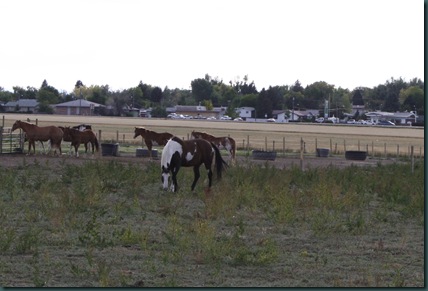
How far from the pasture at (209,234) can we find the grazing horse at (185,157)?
0.44 meters

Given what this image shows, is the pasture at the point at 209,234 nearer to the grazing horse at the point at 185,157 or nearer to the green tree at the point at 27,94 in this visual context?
the grazing horse at the point at 185,157

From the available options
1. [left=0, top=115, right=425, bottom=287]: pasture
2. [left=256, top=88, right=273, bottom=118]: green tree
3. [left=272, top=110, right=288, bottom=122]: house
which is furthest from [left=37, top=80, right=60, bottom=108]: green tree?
[left=0, top=115, right=425, bottom=287]: pasture

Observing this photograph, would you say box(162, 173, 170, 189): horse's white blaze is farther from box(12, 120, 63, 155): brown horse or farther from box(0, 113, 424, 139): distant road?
box(0, 113, 424, 139): distant road

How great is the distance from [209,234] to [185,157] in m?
8.97

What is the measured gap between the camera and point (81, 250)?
1259cm

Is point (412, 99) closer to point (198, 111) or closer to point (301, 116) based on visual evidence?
point (301, 116)

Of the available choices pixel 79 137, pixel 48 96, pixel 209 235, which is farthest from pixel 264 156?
pixel 48 96

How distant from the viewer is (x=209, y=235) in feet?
42.0

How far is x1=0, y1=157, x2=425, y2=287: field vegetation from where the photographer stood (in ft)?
35.9

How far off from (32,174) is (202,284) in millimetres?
15870

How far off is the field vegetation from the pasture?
0.03 metres

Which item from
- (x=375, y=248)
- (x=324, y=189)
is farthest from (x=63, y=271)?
(x=324, y=189)

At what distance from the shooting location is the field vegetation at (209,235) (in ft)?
35.9

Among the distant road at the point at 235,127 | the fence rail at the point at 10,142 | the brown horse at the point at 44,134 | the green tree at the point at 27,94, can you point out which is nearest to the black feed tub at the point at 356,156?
the brown horse at the point at 44,134
